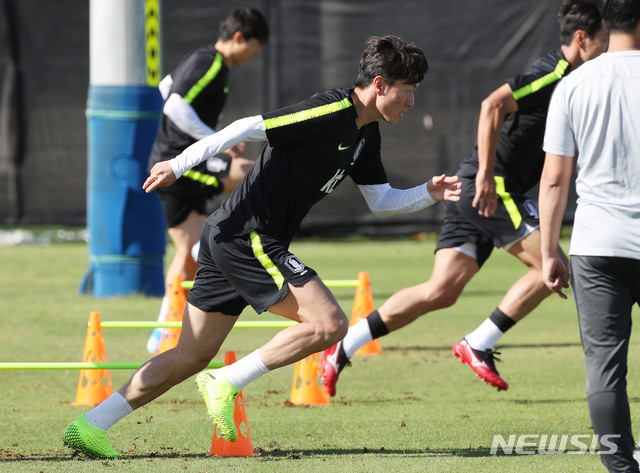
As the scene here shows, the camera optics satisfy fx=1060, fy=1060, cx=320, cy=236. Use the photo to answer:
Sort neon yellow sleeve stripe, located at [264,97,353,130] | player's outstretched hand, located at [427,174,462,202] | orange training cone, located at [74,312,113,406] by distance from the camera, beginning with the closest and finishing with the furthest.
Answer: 1. neon yellow sleeve stripe, located at [264,97,353,130]
2. player's outstretched hand, located at [427,174,462,202]
3. orange training cone, located at [74,312,113,406]

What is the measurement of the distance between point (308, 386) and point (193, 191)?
2.53 m

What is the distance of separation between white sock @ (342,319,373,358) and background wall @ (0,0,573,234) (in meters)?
7.94

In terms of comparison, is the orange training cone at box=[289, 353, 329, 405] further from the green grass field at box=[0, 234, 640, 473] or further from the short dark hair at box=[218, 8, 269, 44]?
the short dark hair at box=[218, 8, 269, 44]

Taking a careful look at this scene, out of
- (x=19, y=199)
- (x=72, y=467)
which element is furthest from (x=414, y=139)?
(x=72, y=467)

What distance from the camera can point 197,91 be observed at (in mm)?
7773

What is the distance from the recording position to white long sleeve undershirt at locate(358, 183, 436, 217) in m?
4.92

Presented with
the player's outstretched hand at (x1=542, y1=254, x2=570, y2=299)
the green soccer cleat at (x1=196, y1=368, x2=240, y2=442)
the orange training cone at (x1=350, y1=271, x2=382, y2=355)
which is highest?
the player's outstretched hand at (x1=542, y1=254, x2=570, y2=299)

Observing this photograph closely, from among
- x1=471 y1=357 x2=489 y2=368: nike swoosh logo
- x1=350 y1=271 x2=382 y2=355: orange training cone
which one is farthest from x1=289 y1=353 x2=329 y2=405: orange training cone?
x1=350 y1=271 x2=382 y2=355: orange training cone

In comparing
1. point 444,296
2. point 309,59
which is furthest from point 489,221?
point 309,59

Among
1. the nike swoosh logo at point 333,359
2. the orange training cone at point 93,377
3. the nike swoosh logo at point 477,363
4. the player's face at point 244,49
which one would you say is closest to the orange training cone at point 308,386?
the nike swoosh logo at point 333,359

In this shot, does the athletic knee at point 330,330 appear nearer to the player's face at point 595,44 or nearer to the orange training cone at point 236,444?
the orange training cone at point 236,444

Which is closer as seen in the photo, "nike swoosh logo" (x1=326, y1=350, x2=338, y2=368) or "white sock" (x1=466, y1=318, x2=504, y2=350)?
"nike swoosh logo" (x1=326, y1=350, x2=338, y2=368)

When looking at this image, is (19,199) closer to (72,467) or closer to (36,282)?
(36,282)

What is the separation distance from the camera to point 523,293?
6.36 metres
